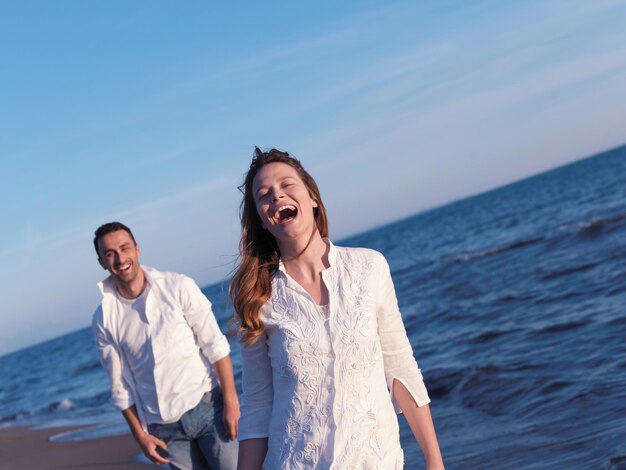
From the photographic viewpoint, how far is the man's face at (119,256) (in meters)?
→ 4.68

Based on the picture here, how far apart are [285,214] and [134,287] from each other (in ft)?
7.28

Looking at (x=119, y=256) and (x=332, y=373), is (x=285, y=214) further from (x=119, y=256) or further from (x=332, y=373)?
(x=119, y=256)

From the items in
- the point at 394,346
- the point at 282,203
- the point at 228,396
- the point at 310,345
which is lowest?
the point at 228,396

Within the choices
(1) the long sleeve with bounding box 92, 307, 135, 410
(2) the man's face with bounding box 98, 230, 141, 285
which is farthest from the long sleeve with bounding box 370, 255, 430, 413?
(1) the long sleeve with bounding box 92, 307, 135, 410

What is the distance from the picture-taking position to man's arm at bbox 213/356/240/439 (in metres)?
4.51

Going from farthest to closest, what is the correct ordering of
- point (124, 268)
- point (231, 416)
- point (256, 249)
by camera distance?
point (124, 268), point (231, 416), point (256, 249)

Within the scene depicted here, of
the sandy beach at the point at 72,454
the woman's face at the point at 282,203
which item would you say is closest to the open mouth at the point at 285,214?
the woman's face at the point at 282,203

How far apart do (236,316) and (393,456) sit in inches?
28.9

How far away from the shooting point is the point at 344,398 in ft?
8.47

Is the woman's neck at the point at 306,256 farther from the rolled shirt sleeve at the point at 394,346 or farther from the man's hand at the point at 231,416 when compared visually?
the man's hand at the point at 231,416

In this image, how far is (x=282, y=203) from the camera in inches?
108

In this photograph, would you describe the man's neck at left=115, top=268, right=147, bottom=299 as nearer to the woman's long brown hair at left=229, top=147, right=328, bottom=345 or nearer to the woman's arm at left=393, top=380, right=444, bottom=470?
the woman's long brown hair at left=229, top=147, right=328, bottom=345

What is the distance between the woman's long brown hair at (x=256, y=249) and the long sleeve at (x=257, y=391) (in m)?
0.07

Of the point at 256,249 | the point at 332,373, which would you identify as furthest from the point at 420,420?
the point at 256,249
